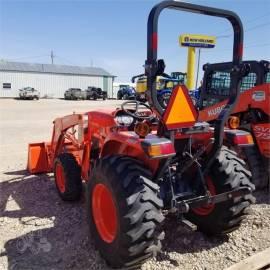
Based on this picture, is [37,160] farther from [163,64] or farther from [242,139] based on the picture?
[163,64]

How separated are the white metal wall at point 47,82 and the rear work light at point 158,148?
3941 cm

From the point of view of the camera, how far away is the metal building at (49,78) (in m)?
39.6

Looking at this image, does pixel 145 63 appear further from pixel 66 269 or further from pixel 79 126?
pixel 79 126

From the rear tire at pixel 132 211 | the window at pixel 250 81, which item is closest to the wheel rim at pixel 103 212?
the rear tire at pixel 132 211

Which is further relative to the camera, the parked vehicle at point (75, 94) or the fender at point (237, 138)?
the parked vehicle at point (75, 94)

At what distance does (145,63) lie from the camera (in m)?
2.83

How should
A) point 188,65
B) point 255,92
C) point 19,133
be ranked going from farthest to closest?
point 188,65, point 19,133, point 255,92

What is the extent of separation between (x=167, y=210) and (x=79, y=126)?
2307 mm

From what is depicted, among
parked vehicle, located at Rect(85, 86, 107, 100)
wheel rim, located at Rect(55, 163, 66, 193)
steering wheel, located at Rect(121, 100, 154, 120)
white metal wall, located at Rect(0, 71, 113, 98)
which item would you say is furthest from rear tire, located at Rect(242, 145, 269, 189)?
white metal wall, located at Rect(0, 71, 113, 98)

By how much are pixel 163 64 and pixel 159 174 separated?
959 mm

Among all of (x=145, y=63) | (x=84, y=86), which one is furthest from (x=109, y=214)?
(x=84, y=86)

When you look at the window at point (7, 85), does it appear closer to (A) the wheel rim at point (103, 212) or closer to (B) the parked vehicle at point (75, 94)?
(B) the parked vehicle at point (75, 94)

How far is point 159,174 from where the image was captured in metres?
3.06

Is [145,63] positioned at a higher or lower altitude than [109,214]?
Result: higher
